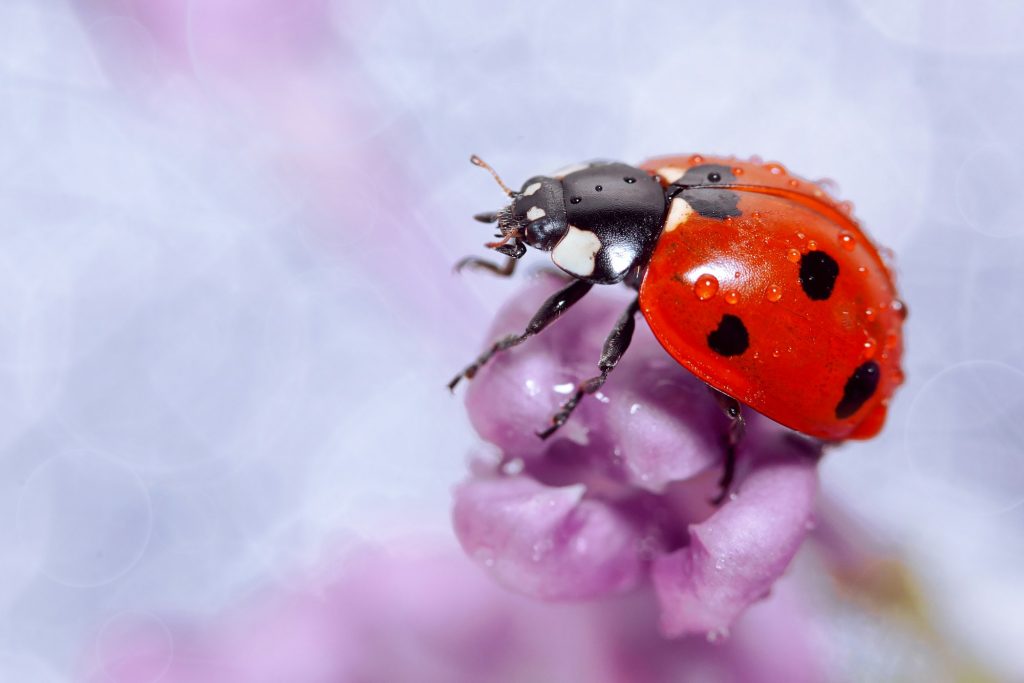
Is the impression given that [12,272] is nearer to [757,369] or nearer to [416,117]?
[416,117]

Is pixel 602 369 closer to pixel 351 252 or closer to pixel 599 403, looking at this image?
pixel 599 403

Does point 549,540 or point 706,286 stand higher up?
point 706,286

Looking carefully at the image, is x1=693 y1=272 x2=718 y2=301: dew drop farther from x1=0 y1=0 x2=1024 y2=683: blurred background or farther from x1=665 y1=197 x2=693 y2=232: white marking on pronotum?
x1=0 y1=0 x2=1024 y2=683: blurred background

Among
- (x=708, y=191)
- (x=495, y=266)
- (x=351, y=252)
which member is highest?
(x=708, y=191)

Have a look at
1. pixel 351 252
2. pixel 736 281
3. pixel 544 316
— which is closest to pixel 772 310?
pixel 736 281

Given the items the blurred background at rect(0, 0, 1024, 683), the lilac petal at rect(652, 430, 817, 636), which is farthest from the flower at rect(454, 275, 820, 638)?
the blurred background at rect(0, 0, 1024, 683)

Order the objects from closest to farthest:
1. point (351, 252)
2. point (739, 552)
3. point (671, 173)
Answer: point (739, 552), point (671, 173), point (351, 252)

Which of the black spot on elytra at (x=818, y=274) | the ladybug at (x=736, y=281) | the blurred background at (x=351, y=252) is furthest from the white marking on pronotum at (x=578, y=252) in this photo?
the blurred background at (x=351, y=252)

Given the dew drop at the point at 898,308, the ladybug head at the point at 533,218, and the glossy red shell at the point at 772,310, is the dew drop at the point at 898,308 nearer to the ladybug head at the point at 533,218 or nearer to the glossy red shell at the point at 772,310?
the glossy red shell at the point at 772,310
